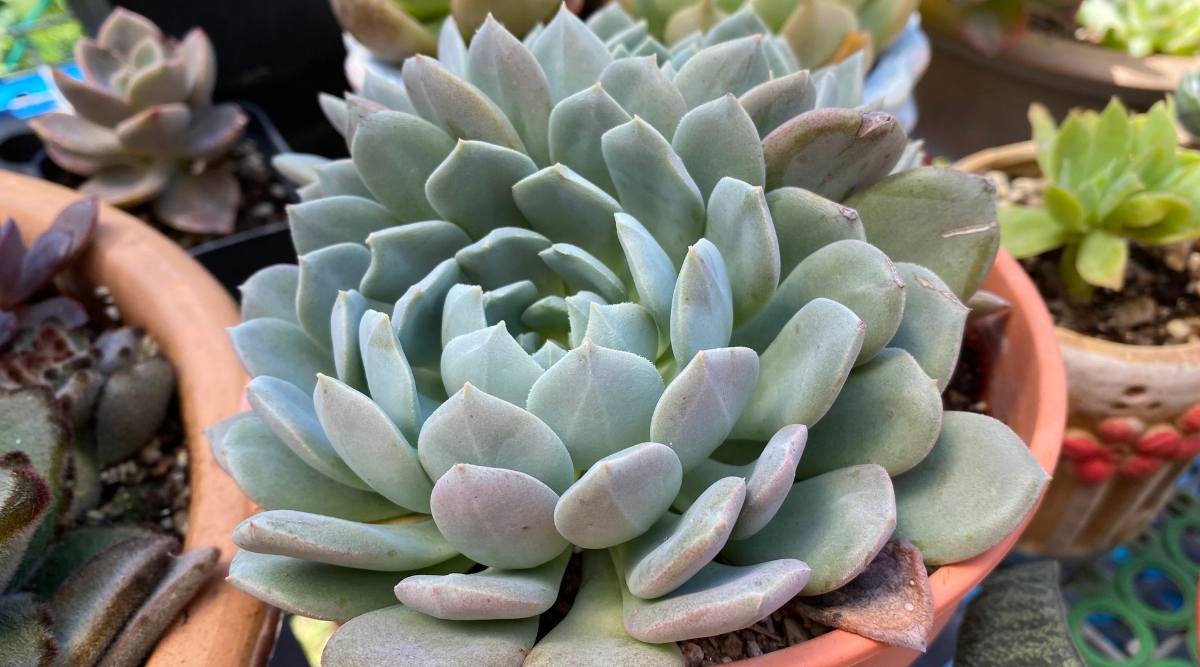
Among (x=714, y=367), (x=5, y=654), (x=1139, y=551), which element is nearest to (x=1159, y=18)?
(x=1139, y=551)

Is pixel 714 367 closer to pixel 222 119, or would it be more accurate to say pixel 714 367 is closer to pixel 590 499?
pixel 590 499

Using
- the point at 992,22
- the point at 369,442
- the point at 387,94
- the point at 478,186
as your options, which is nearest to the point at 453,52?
the point at 387,94

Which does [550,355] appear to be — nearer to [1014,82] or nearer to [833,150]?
[833,150]

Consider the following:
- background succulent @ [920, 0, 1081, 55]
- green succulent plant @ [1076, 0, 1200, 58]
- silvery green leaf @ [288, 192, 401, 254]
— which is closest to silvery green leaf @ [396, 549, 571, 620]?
silvery green leaf @ [288, 192, 401, 254]

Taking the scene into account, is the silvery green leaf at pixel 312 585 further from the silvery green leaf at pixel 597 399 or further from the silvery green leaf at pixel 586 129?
the silvery green leaf at pixel 586 129

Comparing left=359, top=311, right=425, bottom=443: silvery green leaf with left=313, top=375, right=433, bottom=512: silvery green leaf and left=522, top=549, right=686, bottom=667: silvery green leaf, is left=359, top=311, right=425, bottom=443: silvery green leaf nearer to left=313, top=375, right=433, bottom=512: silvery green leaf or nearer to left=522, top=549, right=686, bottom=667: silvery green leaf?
left=313, top=375, right=433, bottom=512: silvery green leaf
